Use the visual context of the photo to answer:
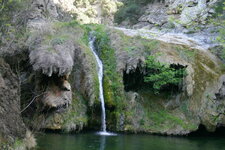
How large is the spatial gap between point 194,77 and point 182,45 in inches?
135

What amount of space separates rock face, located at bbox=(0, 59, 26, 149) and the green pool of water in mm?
1570

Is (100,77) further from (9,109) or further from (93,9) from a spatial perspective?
(93,9)

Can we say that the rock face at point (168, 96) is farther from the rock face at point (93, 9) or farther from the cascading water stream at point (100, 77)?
the rock face at point (93, 9)

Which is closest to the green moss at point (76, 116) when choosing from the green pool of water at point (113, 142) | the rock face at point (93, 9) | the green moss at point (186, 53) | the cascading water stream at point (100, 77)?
the green pool of water at point (113, 142)

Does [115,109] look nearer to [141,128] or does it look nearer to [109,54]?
[141,128]

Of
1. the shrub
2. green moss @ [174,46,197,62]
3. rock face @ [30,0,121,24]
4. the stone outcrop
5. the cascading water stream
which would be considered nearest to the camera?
the stone outcrop

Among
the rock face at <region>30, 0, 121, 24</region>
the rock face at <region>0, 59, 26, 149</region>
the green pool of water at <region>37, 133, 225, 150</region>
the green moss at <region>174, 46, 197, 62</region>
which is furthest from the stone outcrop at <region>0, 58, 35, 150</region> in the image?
the rock face at <region>30, 0, 121, 24</region>

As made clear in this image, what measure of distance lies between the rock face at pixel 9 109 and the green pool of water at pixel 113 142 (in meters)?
1.57

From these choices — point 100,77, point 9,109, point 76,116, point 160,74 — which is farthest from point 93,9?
point 9,109

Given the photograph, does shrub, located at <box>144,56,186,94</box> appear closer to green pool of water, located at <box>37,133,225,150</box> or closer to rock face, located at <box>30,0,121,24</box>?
green pool of water, located at <box>37,133,225,150</box>

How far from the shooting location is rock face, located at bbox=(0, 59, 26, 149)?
909 centimetres

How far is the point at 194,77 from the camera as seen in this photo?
785 inches

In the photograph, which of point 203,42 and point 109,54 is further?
Result: point 203,42

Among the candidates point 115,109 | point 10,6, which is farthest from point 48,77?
Result: point 10,6
